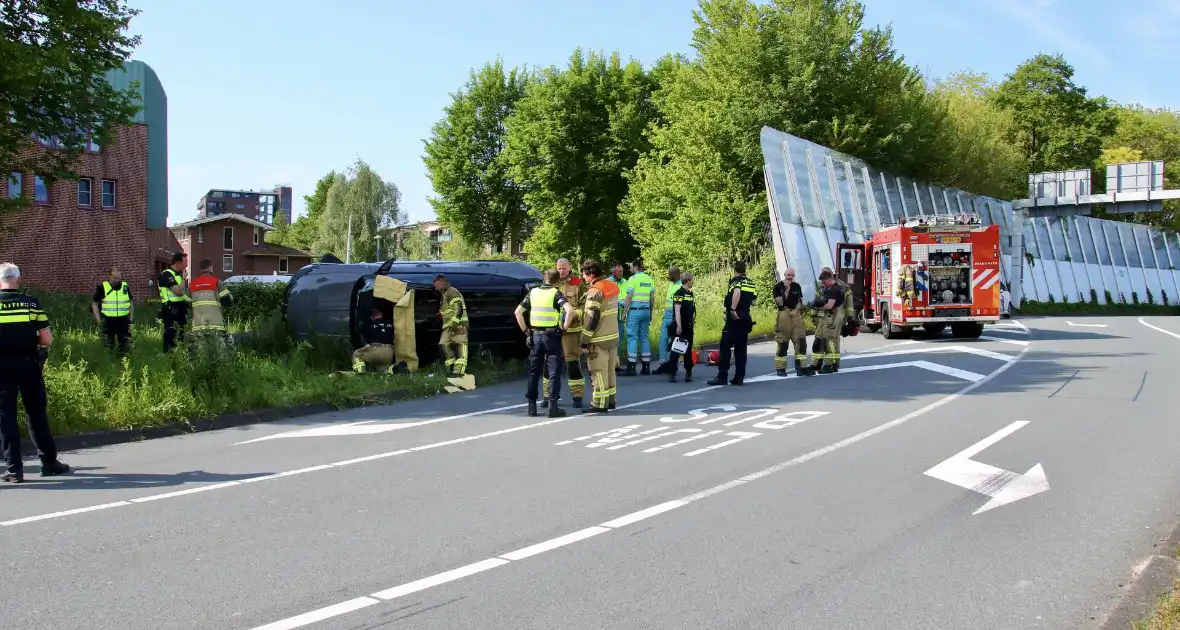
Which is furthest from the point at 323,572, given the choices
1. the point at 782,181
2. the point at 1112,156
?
the point at 1112,156

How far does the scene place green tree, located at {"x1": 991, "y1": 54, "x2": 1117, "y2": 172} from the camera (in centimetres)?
6494

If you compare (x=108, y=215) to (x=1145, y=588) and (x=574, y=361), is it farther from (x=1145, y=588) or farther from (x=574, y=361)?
(x=1145, y=588)

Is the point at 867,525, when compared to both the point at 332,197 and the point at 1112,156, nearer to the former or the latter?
the point at 1112,156

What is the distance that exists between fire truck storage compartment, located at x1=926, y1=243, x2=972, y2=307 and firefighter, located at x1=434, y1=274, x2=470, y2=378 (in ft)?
45.6

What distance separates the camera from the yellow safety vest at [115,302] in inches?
588

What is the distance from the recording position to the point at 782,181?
33438 millimetres

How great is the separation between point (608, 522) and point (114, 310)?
38.5ft

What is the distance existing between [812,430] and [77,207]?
118ft

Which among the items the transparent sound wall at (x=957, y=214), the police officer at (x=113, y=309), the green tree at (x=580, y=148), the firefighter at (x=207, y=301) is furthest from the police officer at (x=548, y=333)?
the green tree at (x=580, y=148)

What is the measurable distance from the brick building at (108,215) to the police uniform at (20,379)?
1178 inches

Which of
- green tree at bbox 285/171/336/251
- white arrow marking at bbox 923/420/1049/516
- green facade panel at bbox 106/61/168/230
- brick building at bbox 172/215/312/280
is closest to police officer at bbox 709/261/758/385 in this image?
white arrow marking at bbox 923/420/1049/516

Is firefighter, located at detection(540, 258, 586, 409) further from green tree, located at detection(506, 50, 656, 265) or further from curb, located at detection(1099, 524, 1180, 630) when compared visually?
green tree, located at detection(506, 50, 656, 265)

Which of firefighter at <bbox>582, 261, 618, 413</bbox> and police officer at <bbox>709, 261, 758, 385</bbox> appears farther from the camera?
police officer at <bbox>709, 261, 758, 385</bbox>

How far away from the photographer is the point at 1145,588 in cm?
488
